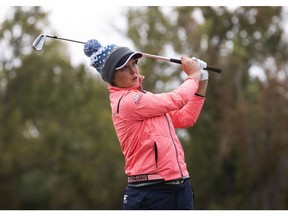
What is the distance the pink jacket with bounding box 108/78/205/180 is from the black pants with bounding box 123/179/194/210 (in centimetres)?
8

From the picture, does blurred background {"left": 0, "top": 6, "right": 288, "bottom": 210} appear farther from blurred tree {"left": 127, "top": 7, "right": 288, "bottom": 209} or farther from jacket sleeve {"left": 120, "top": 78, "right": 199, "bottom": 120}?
jacket sleeve {"left": 120, "top": 78, "right": 199, "bottom": 120}

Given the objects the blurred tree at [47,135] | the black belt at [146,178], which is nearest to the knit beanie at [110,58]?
the black belt at [146,178]

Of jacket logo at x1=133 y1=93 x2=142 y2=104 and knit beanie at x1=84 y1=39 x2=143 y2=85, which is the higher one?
knit beanie at x1=84 y1=39 x2=143 y2=85

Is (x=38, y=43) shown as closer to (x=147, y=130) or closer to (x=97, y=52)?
(x=97, y=52)

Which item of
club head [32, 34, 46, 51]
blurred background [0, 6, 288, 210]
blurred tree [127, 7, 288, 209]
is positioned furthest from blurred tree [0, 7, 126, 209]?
club head [32, 34, 46, 51]

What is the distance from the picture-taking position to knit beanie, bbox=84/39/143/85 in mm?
4000

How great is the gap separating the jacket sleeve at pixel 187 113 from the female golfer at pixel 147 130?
174 mm

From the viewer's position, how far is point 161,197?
13.0ft

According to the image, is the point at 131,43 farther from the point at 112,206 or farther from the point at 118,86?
the point at 118,86

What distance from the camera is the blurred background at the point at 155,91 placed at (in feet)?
78.2

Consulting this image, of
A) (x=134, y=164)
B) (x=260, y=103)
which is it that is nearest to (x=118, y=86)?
(x=134, y=164)

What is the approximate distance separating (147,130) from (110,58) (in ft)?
1.59

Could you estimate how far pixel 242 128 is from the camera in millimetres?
23938

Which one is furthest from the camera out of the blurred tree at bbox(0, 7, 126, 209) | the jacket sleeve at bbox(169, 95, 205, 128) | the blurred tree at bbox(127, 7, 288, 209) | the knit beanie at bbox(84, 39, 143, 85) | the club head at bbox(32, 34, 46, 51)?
the blurred tree at bbox(0, 7, 126, 209)
